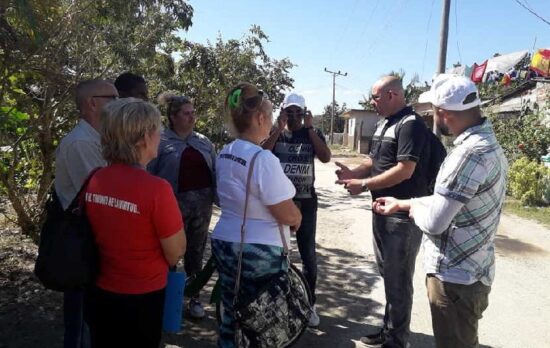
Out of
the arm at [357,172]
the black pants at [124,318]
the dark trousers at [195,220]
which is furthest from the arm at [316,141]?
the black pants at [124,318]

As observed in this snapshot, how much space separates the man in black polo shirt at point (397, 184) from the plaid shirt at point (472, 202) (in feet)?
2.79

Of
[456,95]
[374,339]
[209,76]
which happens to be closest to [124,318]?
[456,95]

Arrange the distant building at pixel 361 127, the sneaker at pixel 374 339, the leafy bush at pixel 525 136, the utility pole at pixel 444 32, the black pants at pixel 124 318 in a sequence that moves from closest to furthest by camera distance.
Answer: the black pants at pixel 124 318, the sneaker at pixel 374 339, the utility pole at pixel 444 32, the leafy bush at pixel 525 136, the distant building at pixel 361 127

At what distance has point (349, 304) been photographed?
14.4ft

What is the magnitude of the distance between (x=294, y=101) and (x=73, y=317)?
2264 millimetres

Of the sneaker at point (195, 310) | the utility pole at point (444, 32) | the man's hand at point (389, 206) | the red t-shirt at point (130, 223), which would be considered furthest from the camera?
the utility pole at point (444, 32)

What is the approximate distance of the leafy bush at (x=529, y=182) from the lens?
1034cm

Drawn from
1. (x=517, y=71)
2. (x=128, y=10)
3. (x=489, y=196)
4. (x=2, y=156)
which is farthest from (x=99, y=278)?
(x=517, y=71)

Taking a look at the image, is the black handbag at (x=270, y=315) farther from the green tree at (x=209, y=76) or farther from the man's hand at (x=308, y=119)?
the green tree at (x=209, y=76)

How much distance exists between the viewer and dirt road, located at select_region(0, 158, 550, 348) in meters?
3.57

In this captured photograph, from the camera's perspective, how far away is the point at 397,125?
3143 mm

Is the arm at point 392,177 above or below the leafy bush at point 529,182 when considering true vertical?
above

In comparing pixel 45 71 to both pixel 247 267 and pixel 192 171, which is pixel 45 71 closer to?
pixel 192 171

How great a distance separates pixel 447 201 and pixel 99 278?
1.65m
